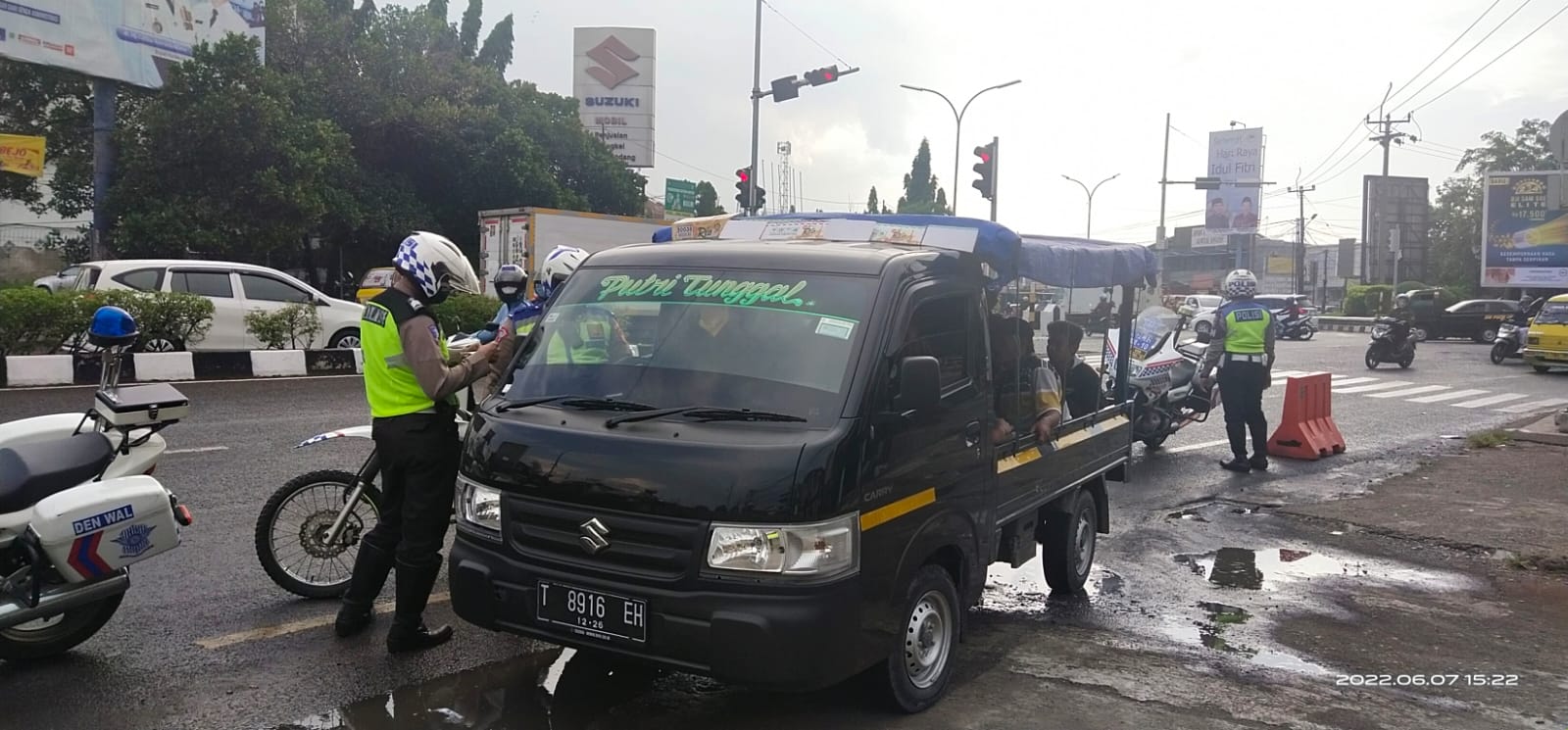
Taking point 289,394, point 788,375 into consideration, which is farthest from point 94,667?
point 289,394

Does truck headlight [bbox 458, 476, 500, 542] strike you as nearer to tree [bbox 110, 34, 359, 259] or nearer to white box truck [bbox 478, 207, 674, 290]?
white box truck [bbox 478, 207, 674, 290]

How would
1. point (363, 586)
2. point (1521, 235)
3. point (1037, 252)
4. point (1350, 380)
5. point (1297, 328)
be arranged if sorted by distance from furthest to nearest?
point (1521, 235)
point (1297, 328)
point (1350, 380)
point (1037, 252)
point (363, 586)

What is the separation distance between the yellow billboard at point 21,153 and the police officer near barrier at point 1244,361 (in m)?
24.0

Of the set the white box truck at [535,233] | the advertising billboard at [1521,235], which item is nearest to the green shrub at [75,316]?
the white box truck at [535,233]

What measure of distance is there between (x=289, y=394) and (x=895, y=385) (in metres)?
11.3

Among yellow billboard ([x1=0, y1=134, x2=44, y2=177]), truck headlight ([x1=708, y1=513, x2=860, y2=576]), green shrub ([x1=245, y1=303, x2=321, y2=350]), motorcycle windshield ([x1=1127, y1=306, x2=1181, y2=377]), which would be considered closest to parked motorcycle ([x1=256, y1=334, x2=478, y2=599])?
truck headlight ([x1=708, y1=513, x2=860, y2=576])

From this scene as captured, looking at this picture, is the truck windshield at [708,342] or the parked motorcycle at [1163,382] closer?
the truck windshield at [708,342]

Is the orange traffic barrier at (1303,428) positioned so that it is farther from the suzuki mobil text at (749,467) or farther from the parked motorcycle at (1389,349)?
the parked motorcycle at (1389,349)

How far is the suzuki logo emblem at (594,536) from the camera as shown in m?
3.67

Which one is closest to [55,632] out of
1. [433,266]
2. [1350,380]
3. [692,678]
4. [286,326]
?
[433,266]

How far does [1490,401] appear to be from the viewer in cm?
1812

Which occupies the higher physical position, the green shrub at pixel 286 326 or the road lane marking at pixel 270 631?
the green shrub at pixel 286 326

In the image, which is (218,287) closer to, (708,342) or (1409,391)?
(708,342)

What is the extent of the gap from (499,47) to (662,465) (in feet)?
163
